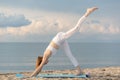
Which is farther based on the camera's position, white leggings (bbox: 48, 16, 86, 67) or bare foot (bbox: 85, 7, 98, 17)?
bare foot (bbox: 85, 7, 98, 17)

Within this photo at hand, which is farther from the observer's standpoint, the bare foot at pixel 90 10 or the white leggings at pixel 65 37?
the bare foot at pixel 90 10

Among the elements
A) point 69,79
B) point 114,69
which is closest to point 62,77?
point 69,79

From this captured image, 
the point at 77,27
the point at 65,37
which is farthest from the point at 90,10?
the point at 65,37

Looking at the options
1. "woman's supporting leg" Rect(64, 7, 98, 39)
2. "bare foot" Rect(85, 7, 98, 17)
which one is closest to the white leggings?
"woman's supporting leg" Rect(64, 7, 98, 39)

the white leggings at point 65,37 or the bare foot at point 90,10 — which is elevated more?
the bare foot at point 90,10

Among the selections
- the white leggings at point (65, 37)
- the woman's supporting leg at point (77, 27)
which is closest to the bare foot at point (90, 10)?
the woman's supporting leg at point (77, 27)

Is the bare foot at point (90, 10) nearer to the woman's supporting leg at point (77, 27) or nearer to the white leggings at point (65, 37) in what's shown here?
the woman's supporting leg at point (77, 27)

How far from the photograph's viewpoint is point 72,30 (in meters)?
18.9

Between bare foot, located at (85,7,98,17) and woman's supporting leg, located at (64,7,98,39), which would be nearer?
woman's supporting leg, located at (64,7,98,39)

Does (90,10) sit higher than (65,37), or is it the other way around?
(90,10)

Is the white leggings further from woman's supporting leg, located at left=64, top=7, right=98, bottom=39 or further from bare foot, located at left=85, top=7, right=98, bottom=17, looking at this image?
bare foot, located at left=85, top=7, right=98, bottom=17

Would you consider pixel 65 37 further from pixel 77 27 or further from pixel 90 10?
pixel 90 10

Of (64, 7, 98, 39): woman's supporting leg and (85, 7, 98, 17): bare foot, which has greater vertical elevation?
(85, 7, 98, 17): bare foot

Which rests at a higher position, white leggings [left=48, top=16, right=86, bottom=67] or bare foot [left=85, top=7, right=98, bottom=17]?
bare foot [left=85, top=7, right=98, bottom=17]
